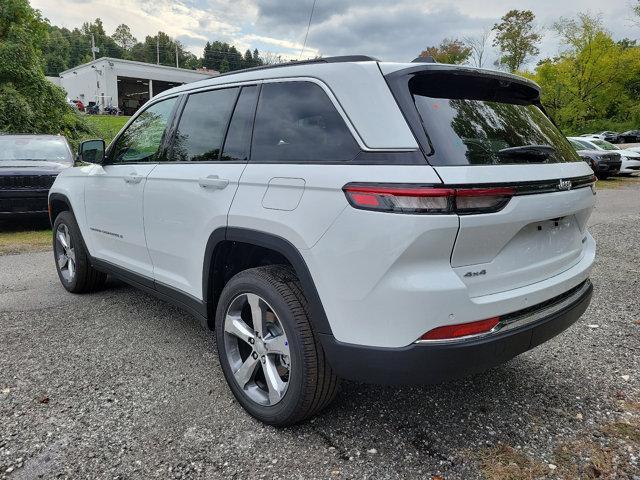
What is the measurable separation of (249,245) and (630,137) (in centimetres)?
4855

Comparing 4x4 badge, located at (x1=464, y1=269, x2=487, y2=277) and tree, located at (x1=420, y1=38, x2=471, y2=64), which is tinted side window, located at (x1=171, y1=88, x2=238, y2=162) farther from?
tree, located at (x1=420, y1=38, x2=471, y2=64)

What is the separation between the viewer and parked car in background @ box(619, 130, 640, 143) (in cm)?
4108

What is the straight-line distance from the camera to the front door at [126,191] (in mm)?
3594

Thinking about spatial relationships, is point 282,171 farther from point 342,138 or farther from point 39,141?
point 39,141

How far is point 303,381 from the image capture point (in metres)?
2.33

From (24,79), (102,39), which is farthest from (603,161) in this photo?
(102,39)

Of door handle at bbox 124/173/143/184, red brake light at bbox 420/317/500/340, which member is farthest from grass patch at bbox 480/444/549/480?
door handle at bbox 124/173/143/184

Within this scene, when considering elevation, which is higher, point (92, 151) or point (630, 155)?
point (92, 151)

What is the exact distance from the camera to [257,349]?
104 inches

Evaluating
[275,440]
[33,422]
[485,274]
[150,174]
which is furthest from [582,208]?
[33,422]

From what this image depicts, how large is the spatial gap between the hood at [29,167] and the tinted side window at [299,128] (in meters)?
6.84

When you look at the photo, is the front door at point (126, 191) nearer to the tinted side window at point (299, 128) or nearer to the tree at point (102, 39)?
the tinted side window at point (299, 128)

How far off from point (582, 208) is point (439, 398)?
1.34 meters

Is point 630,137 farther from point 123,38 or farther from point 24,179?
point 123,38
